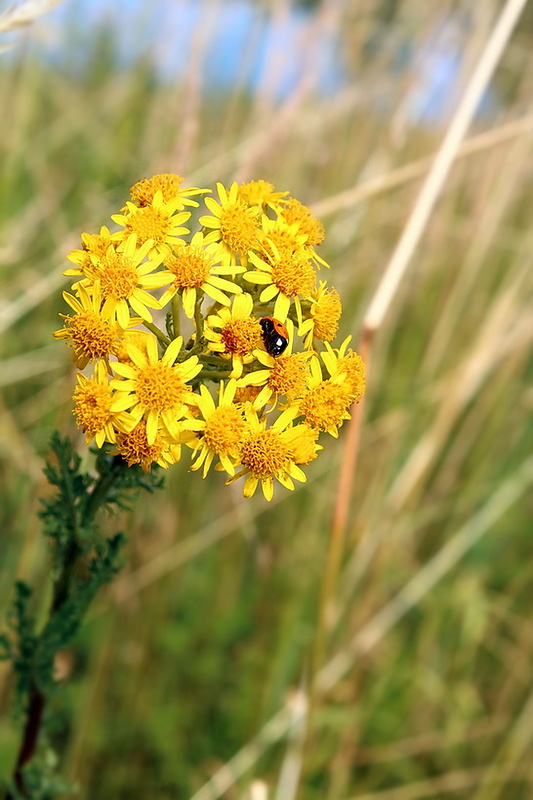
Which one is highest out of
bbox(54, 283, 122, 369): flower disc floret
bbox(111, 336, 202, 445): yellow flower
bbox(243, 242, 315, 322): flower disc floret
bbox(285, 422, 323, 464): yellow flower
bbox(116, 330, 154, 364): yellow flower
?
bbox(54, 283, 122, 369): flower disc floret

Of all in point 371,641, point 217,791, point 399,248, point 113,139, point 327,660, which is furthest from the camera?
point 113,139

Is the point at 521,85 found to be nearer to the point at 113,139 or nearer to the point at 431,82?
the point at 431,82

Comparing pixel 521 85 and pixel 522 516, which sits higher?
pixel 521 85

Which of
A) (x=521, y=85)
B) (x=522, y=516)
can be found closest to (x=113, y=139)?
(x=521, y=85)

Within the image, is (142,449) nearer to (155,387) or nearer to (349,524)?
(155,387)

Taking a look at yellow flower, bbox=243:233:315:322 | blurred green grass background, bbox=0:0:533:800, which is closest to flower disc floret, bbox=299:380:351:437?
yellow flower, bbox=243:233:315:322

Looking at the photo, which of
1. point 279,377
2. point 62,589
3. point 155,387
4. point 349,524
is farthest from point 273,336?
point 349,524

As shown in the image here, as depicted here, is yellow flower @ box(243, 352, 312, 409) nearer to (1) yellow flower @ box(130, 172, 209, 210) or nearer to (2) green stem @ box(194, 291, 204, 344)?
(2) green stem @ box(194, 291, 204, 344)
